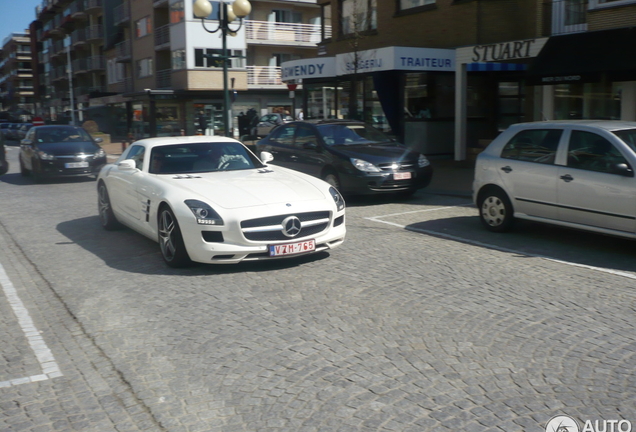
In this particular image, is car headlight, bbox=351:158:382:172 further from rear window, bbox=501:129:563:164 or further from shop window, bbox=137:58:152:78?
shop window, bbox=137:58:152:78

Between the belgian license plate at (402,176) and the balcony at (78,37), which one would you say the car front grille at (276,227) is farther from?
the balcony at (78,37)

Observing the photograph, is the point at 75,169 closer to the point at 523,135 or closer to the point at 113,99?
the point at 523,135

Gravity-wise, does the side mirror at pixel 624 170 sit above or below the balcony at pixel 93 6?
below

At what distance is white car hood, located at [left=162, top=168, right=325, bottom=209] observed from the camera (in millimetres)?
7137

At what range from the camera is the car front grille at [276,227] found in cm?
687

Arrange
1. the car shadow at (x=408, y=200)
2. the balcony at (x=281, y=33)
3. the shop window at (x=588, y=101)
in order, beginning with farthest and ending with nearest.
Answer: the balcony at (x=281, y=33), the shop window at (x=588, y=101), the car shadow at (x=408, y=200)

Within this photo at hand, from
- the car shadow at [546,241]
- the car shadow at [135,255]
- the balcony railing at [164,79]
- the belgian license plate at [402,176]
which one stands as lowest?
the car shadow at [546,241]

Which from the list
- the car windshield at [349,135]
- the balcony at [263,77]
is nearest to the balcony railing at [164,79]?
the balcony at [263,77]

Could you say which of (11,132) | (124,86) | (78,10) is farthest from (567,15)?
(78,10)

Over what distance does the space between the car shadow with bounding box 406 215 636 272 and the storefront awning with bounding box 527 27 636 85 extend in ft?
20.3

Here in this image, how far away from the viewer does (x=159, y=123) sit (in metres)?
47.2

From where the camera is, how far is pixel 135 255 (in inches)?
320

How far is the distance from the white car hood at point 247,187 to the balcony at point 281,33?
4193 centimetres

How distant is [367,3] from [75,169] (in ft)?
43.3
